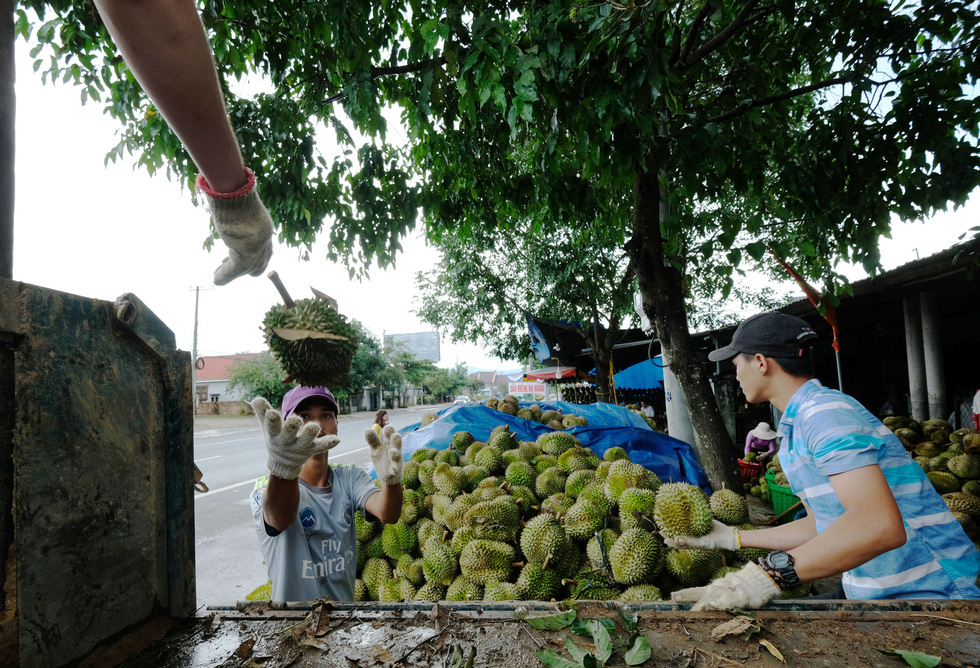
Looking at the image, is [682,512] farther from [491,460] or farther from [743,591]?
[491,460]

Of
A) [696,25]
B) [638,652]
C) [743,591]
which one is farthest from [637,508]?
[696,25]

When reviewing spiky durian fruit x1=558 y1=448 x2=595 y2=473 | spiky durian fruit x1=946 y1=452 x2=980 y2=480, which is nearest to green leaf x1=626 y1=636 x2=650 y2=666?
spiky durian fruit x1=558 y1=448 x2=595 y2=473

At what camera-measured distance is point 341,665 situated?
47.1 inches

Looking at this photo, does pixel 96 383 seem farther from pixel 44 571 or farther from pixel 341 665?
pixel 341 665

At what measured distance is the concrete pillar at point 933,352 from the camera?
7105mm

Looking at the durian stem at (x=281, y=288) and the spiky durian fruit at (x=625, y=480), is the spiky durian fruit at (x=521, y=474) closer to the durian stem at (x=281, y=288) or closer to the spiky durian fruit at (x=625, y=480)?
the spiky durian fruit at (x=625, y=480)

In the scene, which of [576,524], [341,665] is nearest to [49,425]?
[341,665]

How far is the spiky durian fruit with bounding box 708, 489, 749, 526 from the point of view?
2.92 metres

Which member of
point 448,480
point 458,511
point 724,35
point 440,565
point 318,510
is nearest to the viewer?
point 318,510

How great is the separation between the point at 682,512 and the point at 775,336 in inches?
43.2

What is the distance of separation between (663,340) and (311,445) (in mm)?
3568

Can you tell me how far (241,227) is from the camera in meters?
1.39

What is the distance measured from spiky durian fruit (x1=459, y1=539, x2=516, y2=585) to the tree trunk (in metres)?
2.32

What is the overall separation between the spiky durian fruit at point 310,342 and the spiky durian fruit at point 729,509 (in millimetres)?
2401
